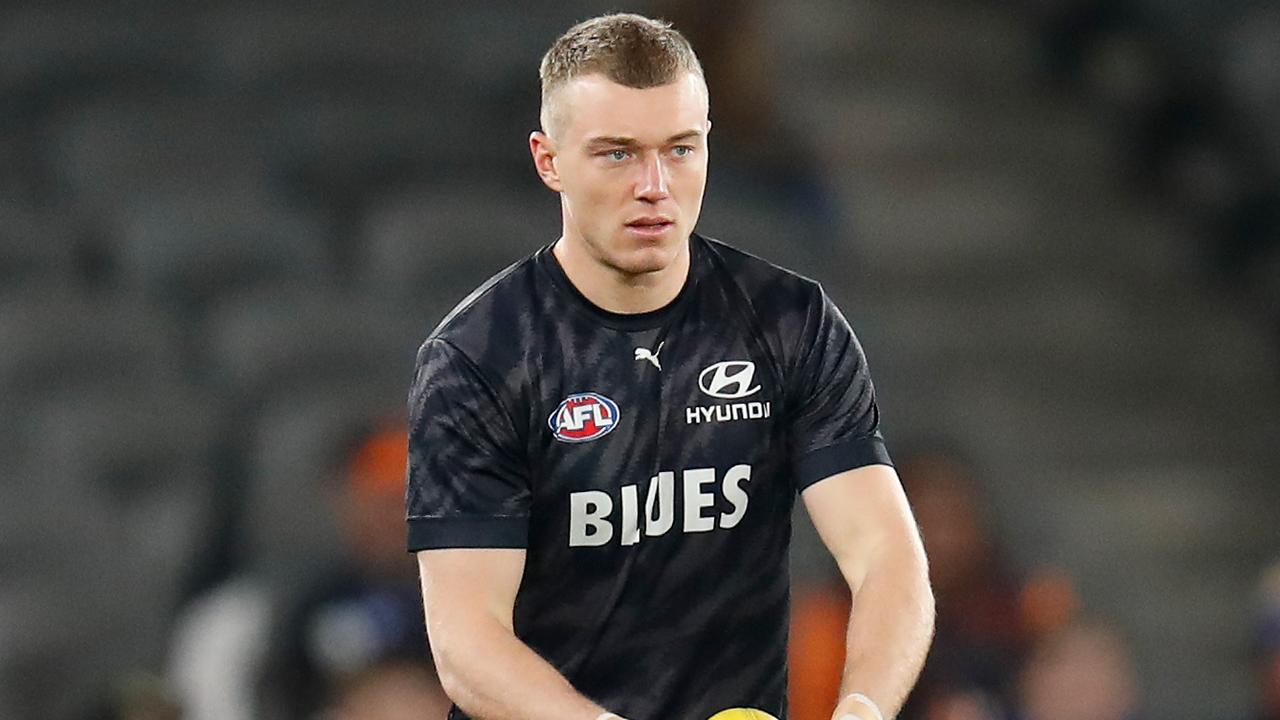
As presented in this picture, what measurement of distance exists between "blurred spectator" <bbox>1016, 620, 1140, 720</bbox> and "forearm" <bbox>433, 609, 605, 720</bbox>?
11.2ft

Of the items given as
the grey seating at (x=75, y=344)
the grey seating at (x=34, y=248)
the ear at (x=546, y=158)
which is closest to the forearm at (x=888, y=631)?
the ear at (x=546, y=158)

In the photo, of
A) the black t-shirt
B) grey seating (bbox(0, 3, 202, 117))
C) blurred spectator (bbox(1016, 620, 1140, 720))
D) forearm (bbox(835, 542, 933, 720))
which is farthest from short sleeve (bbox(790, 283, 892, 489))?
grey seating (bbox(0, 3, 202, 117))

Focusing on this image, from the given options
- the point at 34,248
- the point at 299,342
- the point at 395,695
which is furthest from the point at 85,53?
the point at 395,695

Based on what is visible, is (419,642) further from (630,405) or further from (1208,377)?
(1208,377)

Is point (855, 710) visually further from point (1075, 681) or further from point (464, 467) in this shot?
point (1075, 681)

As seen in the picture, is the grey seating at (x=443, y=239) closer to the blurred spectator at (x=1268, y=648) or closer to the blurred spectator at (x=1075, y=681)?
the blurred spectator at (x=1075, y=681)

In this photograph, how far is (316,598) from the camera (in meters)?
6.27

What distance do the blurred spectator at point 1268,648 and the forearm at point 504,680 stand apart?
3.55m

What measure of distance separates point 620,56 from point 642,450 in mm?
650

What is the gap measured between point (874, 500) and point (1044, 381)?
475 centimetres

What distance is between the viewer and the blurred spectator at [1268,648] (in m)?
6.28

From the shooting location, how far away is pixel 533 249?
7516mm

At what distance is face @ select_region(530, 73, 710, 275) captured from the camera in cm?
335

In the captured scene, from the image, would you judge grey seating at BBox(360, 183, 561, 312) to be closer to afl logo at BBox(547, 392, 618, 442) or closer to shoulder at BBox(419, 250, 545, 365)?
shoulder at BBox(419, 250, 545, 365)
